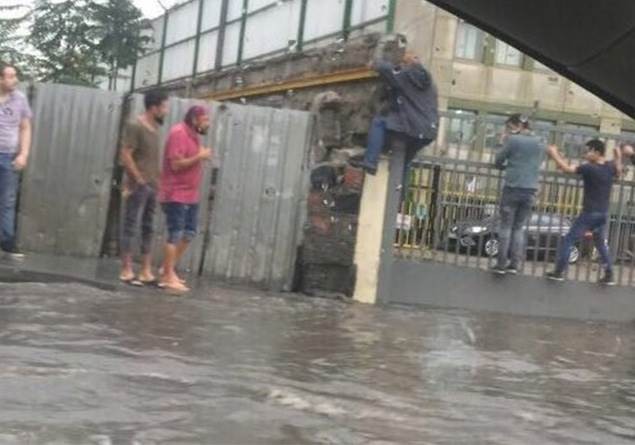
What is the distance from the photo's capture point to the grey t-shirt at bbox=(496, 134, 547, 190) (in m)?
10.3

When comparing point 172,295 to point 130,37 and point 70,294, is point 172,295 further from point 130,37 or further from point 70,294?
point 130,37

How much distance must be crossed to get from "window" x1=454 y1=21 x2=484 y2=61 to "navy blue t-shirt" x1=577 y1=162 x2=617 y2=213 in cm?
1807

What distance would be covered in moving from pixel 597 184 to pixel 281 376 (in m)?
5.80

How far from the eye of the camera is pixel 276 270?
10.6 m

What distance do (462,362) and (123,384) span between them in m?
2.88

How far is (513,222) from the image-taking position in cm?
1054

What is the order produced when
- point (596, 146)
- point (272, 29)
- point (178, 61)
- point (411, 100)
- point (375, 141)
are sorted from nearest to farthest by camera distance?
point (411, 100) → point (375, 141) → point (596, 146) → point (272, 29) → point (178, 61)

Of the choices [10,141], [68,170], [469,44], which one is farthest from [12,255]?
[469,44]

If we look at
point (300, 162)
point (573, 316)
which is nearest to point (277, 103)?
point (300, 162)

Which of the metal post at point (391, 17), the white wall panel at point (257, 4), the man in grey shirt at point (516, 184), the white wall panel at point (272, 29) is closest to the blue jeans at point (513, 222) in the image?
the man in grey shirt at point (516, 184)

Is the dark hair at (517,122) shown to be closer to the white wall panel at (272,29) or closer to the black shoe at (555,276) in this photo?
the black shoe at (555,276)

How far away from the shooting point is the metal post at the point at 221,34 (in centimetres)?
1942

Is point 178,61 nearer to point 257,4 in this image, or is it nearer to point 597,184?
point 257,4

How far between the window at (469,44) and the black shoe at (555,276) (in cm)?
1821
